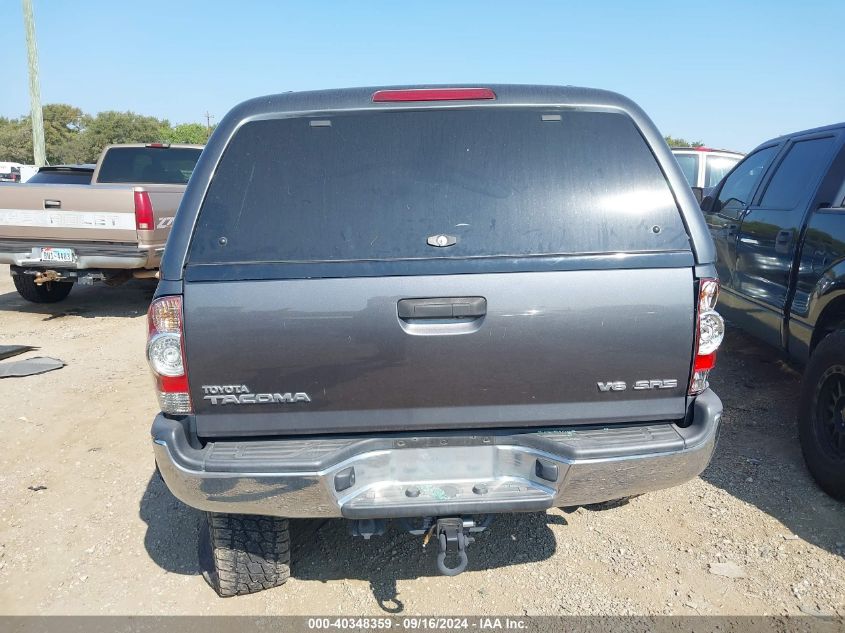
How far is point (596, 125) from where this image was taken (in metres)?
2.40

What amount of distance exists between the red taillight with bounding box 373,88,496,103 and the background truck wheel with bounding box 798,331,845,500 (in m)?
2.37

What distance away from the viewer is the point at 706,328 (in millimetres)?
2248

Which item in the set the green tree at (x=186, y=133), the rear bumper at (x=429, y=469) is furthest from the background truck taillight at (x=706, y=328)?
the green tree at (x=186, y=133)

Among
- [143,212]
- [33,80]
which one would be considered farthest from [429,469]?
[33,80]

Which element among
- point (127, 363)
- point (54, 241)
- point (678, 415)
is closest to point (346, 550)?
point (678, 415)

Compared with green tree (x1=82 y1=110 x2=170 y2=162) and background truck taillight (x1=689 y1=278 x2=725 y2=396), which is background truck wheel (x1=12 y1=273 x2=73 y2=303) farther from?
green tree (x1=82 y1=110 x2=170 y2=162)

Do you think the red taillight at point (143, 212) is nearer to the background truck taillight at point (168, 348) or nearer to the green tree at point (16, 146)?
the background truck taillight at point (168, 348)

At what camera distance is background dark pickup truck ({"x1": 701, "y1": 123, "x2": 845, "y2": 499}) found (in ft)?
11.4

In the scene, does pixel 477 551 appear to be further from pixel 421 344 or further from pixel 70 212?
pixel 70 212

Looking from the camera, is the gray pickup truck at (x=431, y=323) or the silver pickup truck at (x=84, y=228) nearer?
the gray pickup truck at (x=431, y=323)

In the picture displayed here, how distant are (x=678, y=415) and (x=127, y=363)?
5238 mm

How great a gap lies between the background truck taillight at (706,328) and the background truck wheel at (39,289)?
8288 mm

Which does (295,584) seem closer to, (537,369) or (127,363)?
(537,369)

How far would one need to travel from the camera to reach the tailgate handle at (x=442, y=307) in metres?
2.17
